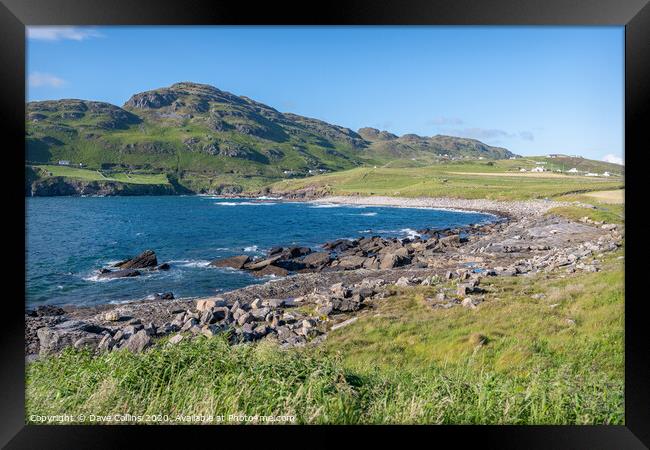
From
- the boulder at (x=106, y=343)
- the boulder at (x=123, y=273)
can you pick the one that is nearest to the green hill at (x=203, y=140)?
the boulder at (x=123, y=273)

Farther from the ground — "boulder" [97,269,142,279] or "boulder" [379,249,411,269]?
"boulder" [97,269,142,279]

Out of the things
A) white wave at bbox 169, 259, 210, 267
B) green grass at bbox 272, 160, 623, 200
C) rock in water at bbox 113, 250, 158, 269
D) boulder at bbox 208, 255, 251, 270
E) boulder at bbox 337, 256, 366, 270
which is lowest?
boulder at bbox 337, 256, 366, 270

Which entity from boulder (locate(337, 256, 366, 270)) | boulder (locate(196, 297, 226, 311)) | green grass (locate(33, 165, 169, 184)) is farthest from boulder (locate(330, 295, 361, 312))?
green grass (locate(33, 165, 169, 184))

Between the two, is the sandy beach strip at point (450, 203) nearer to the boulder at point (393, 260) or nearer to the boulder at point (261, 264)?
the boulder at point (393, 260)

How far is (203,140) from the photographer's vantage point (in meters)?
19.3

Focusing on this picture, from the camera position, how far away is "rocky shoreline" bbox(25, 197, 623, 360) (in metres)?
7.51

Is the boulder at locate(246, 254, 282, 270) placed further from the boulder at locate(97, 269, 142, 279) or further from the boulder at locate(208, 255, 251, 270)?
the boulder at locate(97, 269, 142, 279)

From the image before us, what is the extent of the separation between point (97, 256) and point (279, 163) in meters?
19.4

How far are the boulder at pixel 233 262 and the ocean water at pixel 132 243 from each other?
26 cm

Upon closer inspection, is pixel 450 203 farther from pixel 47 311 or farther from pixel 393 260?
pixel 47 311

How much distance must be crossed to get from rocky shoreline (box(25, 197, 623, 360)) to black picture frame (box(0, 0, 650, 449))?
114cm

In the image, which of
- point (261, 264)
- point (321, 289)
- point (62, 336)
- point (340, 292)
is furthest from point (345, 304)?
point (62, 336)

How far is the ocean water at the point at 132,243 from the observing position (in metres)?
8.48
